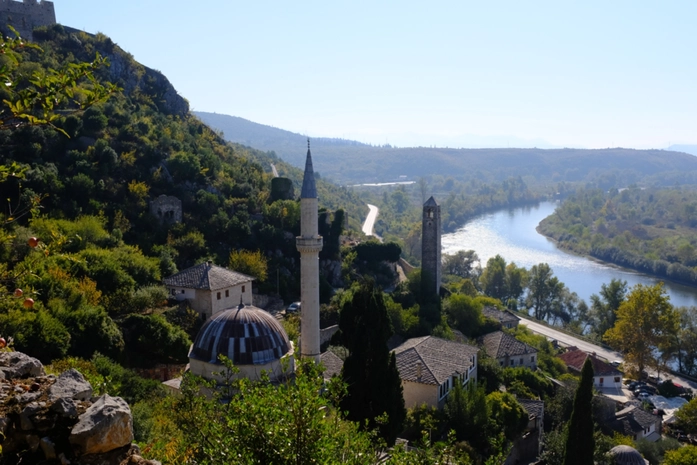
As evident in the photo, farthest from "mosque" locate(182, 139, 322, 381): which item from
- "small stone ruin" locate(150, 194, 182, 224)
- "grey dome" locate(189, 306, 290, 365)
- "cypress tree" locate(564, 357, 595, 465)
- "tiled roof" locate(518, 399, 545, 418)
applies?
"small stone ruin" locate(150, 194, 182, 224)

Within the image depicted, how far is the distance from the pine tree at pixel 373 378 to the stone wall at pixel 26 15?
33.3m

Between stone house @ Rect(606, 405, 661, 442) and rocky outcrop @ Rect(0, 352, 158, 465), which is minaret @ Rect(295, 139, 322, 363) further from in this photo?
stone house @ Rect(606, 405, 661, 442)

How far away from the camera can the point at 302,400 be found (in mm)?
5723

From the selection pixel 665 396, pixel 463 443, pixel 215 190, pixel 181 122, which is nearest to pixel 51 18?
pixel 181 122

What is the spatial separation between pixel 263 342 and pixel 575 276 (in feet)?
200

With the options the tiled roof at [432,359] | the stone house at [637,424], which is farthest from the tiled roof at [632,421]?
the tiled roof at [432,359]

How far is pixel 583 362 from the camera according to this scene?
31516mm

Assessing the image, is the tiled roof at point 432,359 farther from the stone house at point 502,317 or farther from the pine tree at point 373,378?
the stone house at point 502,317

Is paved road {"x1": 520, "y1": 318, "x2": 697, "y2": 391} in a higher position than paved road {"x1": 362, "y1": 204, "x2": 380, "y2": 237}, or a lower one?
lower

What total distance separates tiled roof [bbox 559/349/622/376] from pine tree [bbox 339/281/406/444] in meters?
18.2

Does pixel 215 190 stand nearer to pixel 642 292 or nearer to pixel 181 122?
pixel 181 122

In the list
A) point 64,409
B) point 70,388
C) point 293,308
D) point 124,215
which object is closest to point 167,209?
point 124,215

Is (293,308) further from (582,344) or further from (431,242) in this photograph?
(582,344)

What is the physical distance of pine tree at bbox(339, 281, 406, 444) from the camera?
14875 mm
